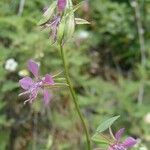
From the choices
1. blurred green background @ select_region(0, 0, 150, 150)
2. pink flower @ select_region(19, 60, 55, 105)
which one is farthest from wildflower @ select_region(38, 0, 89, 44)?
blurred green background @ select_region(0, 0, 150, 150)

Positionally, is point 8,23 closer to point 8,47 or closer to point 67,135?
point 8,47

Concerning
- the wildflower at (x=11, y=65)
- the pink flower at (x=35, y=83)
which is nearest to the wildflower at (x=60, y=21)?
the pink flower at (x=35, y=83)

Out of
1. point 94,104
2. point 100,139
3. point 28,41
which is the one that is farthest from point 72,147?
point 100,139

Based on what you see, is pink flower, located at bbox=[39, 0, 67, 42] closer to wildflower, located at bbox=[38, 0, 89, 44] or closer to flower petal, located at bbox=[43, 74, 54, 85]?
wildflower, located at bbox=[38, 0, 89, 44]

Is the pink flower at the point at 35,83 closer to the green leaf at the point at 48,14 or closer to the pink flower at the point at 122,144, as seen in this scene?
the green leaf at the point at 48,14

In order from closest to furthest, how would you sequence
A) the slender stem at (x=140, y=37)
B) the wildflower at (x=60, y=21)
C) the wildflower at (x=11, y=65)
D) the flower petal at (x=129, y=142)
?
the wildflower at (x=60, y=21), the flower petal at (x=129, y=142), the wildflower at (x=11, y=65), the slender stem at (x=140, y=37)

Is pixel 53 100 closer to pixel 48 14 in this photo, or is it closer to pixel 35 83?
pixel 35 83

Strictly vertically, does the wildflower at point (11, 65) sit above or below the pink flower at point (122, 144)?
below

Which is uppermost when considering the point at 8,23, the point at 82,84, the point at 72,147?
the point at 8,23
